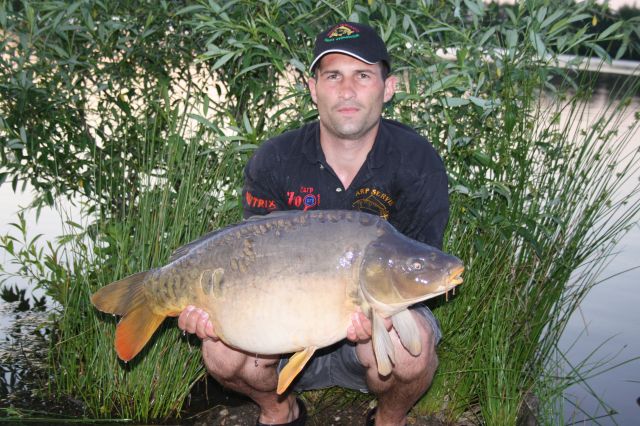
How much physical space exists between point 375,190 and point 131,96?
1.47 metres

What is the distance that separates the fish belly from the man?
35 cm

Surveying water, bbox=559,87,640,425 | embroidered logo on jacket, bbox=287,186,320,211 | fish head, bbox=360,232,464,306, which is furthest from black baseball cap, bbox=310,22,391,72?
water, bbox=559,87,640,425

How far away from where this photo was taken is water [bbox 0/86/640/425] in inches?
121

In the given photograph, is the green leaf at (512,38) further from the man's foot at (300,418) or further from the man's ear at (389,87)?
the man's foot at (300,418)

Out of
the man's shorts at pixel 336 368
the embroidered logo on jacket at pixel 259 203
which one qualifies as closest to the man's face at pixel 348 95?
the embroidered logo on jacket at pixel 259 203

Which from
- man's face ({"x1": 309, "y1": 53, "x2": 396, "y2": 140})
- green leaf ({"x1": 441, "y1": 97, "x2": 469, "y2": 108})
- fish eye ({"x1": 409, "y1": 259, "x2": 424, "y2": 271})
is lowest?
fish eye ({"x1": 409, "y1": 259, "x2": 424, "y2": 271})

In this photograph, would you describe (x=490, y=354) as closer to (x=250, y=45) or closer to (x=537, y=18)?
(x=537, y=18)

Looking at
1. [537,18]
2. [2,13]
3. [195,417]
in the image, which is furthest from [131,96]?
[537,18]

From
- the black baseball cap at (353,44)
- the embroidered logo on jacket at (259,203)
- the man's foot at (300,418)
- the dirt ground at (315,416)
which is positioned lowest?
the dirt ground at (315,416)

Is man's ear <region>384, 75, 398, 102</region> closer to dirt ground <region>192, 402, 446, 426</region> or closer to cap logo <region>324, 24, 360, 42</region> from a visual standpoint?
cap logo <region>324, 24, 360, 42</region>

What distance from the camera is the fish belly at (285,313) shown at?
1.94 m

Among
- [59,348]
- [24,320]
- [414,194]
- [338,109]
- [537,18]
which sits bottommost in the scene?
[24,320]

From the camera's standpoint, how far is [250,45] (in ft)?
9.26

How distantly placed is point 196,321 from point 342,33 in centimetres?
97
